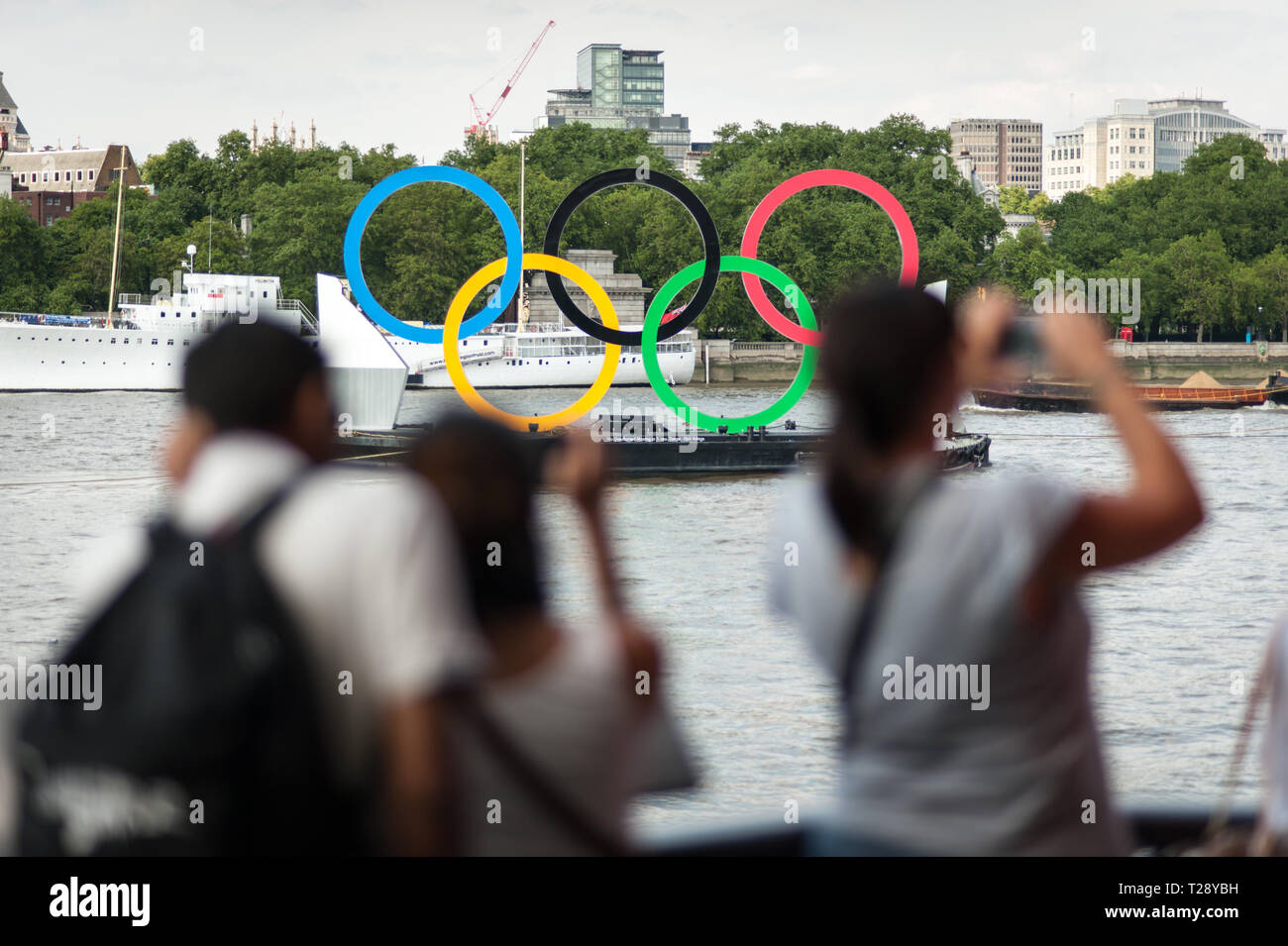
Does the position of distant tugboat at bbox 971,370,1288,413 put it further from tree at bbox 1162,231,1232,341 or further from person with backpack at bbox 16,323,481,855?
person with backpack at bbox 16,323,481,855

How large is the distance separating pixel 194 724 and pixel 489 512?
451mm

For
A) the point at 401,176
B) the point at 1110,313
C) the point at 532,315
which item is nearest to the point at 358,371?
the point at 401,176

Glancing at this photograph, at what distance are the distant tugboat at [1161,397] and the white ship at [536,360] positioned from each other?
46.6ft

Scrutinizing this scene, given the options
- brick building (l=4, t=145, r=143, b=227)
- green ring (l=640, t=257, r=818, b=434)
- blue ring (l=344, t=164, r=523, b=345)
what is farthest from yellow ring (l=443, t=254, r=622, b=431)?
brick building (l=4, t=145, r=143, b=227)

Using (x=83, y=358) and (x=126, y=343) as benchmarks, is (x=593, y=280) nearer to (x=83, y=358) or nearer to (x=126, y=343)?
(x=126, y=343)

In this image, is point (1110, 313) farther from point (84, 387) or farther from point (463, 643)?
point (463, 643)

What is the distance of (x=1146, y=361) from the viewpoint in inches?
2746

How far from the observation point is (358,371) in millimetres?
33594

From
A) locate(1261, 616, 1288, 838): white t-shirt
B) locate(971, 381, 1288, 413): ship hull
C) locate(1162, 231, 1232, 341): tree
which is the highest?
locate(1162, 231, 1232, 341): tree

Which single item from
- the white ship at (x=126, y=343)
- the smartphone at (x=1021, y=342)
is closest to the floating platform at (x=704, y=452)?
the white ship at (x=126, y=343)

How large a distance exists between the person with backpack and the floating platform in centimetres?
2814

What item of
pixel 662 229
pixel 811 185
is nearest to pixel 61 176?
pixel 662 229

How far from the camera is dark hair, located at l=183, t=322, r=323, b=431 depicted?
2.17 m

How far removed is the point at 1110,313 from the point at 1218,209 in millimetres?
15870
